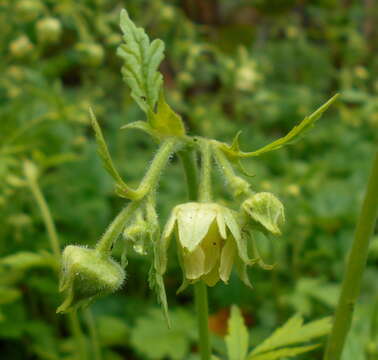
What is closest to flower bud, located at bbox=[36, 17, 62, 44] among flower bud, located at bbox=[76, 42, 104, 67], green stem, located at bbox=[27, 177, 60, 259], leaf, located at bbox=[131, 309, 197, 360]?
flower bud, located at bbox=[76, 42, 104, 67]

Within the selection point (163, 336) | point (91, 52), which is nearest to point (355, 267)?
point (163, 336)

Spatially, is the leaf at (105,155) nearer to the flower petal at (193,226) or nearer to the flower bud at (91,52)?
the flower petal at (193,226)

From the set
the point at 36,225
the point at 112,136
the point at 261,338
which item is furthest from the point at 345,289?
the point at 112,136

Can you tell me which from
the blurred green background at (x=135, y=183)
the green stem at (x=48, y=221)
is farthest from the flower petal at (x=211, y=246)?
the green stem at (x=48, y=221)

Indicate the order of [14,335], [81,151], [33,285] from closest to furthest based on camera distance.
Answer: [14,335] < [33,285] < [81,151]

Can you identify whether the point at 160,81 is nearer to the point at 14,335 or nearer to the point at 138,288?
the point at 14,335

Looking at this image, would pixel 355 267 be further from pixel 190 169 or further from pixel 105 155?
pixel 105 155
